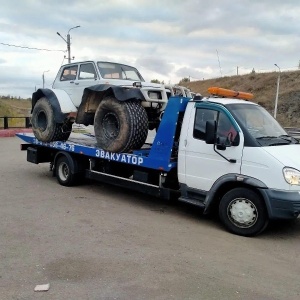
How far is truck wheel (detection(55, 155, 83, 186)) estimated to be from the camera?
29.6 ft

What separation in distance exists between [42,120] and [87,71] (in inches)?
65.9

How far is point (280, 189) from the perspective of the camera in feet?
18.4

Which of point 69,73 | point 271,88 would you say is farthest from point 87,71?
point 271,88

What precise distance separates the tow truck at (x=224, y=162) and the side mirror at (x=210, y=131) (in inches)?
0.6

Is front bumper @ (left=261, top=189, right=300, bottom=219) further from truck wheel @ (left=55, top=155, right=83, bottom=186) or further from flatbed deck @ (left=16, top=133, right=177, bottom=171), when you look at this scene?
truck wheel @ (left=55, top=155, right=83, bottom=186)

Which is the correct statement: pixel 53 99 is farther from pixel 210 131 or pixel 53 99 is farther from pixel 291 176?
pixel 291 176

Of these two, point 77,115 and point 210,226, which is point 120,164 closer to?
point 77,115

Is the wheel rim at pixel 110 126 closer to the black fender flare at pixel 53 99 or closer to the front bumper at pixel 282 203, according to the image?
the black fender flare at pixel 53 99

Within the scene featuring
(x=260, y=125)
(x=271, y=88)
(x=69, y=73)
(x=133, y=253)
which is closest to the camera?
(x=133, y=253)

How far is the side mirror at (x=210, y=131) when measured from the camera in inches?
242

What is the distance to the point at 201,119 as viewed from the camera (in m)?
6.57

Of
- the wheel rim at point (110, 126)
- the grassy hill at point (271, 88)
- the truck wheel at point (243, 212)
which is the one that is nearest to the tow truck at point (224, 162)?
the truck wheel at point (243, 212)

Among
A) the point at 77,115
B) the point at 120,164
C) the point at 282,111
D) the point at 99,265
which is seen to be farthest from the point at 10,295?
the point at 282,111

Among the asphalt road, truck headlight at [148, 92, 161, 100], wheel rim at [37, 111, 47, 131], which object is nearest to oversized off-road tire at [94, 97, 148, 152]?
truck headlight at [148, 92, 161, 100]
